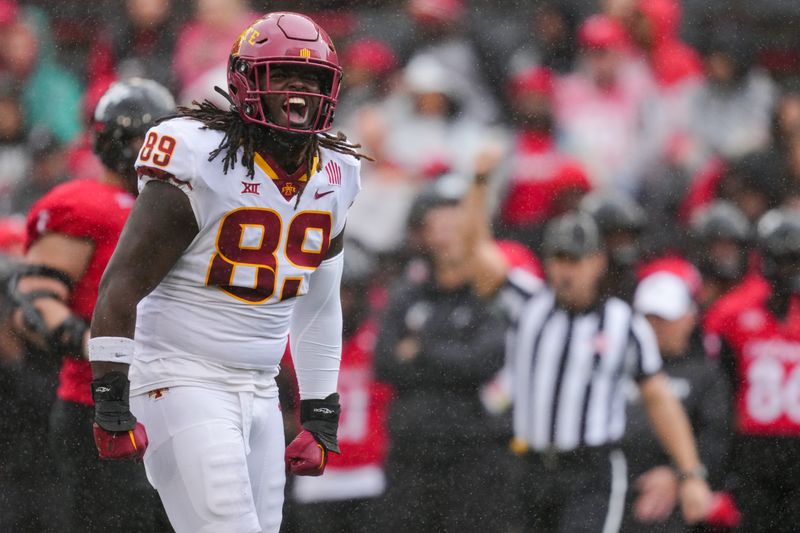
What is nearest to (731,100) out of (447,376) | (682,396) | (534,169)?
(534,169)

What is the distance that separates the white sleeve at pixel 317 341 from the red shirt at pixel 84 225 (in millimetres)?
792

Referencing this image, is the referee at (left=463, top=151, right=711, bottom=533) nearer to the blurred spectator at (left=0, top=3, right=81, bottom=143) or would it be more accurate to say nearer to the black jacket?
the black jacket

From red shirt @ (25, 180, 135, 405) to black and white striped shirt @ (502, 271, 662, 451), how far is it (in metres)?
1.92

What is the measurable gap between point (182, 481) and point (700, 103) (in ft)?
16.5

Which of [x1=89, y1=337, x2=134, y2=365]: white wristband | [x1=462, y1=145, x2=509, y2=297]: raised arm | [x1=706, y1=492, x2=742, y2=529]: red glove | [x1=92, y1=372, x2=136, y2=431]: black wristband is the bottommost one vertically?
[x1=706, y1=492, x2=742, y2=529]: red glove

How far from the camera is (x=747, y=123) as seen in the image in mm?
7516

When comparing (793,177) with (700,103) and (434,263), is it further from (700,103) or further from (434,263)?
(434,263)

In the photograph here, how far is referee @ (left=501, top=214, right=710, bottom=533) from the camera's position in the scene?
17.6 feet

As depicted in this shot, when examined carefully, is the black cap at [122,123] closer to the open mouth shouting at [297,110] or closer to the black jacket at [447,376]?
the open mouth shouting at [297,110]

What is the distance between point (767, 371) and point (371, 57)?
2.94 meters

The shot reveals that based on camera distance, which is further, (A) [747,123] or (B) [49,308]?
(A) [747,123]

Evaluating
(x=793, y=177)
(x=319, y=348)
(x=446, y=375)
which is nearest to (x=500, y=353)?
(x=446, y=375)

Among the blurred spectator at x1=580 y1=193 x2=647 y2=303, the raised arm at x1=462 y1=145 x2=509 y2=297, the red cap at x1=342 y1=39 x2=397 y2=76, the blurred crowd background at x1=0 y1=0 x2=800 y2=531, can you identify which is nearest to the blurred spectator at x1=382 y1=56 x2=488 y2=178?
the blurred crowd background at x1=0 y1=0 x2=800 y2=531

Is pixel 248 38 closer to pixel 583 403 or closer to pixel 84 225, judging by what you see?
pixel 84 225
